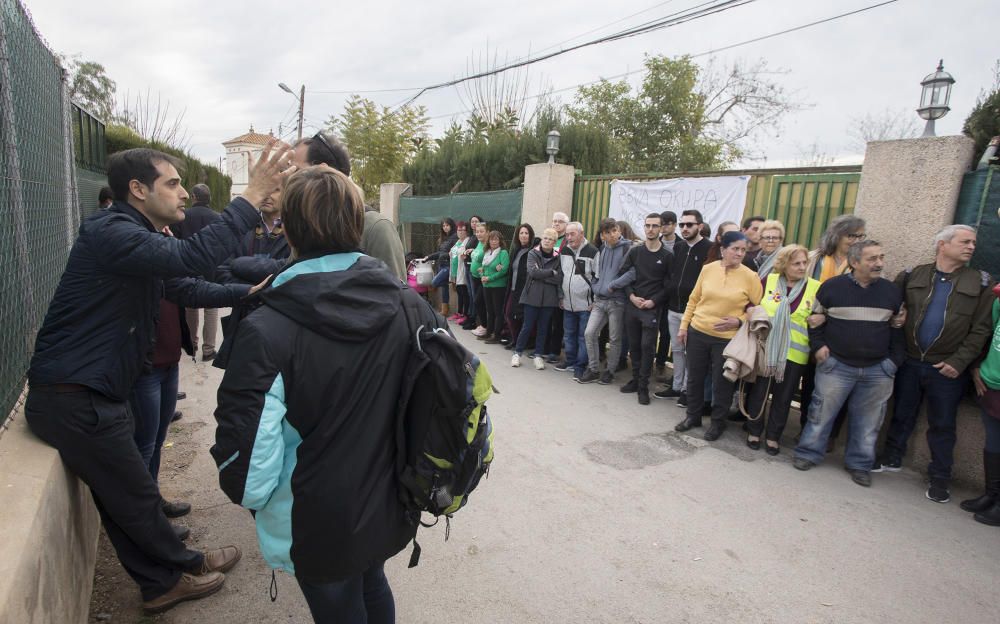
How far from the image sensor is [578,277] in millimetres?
6543

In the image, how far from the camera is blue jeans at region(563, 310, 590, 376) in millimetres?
6664

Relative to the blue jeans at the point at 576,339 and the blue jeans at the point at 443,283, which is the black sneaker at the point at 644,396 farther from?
the blue jeans at the point at 443,283

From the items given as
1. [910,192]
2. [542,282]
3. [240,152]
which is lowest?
[542,282]

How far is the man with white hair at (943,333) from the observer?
383 centimetres

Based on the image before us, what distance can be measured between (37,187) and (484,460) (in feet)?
9.18

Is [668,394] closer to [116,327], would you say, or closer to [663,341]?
[663,341]

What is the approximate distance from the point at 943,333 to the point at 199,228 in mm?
6369

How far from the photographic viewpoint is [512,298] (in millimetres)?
7648

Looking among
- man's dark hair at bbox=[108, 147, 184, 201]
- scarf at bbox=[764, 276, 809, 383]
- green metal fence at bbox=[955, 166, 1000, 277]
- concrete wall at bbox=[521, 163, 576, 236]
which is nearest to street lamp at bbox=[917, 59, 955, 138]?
green metal fence at bbox=[955, 166, 1000, 277]

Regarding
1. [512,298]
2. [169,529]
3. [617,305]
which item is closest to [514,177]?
[512,298]

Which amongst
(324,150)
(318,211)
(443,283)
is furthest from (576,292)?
(318,211)

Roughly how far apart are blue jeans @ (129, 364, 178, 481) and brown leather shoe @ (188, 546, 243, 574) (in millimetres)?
573

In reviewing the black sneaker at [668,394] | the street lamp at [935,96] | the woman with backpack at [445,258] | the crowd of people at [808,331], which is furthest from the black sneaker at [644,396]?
the woman with backpack at [445,258]

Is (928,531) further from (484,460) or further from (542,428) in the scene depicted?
(484,460)
